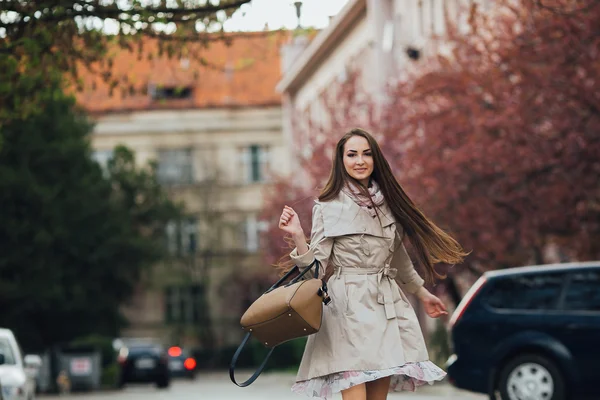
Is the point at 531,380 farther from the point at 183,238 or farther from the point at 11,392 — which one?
the point at 183,238

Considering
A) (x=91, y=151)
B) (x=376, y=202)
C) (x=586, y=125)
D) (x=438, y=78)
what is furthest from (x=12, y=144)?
(x=376, y=202)

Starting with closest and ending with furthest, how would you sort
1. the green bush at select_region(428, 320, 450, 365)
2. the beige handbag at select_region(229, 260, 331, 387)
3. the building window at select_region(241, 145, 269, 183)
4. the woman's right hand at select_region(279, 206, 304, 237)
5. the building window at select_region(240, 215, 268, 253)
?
1. the beige handbag at select_region(229, 260, 331, 387)
2. the woman's right hand at select_region(279, 206, 304, 237)
3. the green bush at select_region(428, 320, 450, 365)
4. the building window at select_region(240, 215, 268, 253)
5. the building window at select_region(241, 145, 269, 183)

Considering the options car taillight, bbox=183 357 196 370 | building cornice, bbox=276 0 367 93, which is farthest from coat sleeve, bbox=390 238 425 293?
car taillight, bbox=183 357 196 370

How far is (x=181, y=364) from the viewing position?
182 feet

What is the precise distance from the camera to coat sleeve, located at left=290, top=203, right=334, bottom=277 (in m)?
7.99

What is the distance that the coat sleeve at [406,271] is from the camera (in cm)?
841

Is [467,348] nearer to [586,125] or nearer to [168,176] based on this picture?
[586,125]

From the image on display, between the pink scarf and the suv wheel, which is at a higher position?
the pink scarf

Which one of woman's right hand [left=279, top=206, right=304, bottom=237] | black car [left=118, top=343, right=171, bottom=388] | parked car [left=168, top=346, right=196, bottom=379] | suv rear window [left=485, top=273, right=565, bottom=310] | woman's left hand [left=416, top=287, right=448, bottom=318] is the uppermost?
woman's right hand [left=279, top=206, right=304, bottom=237]

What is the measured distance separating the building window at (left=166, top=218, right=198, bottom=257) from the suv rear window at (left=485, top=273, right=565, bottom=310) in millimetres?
56411

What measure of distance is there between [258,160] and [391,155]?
1620 inches

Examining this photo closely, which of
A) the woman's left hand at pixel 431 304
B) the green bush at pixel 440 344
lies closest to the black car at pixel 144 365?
the green bush at pixel 440 344

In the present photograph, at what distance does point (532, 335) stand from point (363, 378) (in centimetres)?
879

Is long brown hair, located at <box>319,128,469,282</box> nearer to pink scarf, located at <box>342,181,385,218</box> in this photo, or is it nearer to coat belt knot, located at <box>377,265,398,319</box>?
pink scarf, located at <box>342,181,385,218</box>
